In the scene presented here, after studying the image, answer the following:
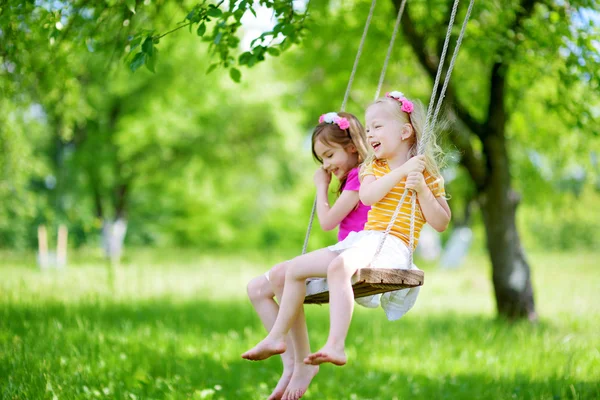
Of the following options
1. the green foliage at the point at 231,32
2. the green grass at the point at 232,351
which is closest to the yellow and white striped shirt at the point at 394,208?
the green foliage at the point at 231,32

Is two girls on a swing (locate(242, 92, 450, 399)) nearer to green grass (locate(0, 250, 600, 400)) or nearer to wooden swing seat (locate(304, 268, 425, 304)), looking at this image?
wooden swing seat (locate(304, 268, 425, 304))

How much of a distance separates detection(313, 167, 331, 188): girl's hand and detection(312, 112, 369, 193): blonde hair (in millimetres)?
100

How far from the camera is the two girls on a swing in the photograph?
9.79 ft

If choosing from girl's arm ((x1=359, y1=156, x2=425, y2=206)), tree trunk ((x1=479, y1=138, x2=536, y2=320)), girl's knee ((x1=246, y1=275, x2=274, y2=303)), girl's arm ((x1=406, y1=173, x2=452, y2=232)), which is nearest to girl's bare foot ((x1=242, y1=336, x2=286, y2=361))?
girl's knee ((x1=246, y1=275, x2=274, y2=303))

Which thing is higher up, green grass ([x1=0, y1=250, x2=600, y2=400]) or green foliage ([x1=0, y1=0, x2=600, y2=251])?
green foliage ([x1=0, y1=0, x2=600, y2=251])

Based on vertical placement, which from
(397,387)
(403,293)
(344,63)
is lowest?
(397,387)

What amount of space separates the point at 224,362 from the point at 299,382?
1771 mm

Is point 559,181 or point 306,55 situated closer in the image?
point 306,55

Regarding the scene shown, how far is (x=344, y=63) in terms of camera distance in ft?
31.6

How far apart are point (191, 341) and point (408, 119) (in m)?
3.19

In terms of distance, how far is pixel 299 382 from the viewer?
135 inches

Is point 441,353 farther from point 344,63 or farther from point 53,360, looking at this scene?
point 344,63

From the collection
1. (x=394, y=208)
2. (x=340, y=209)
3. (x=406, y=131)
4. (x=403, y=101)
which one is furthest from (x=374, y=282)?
(x=403, y=101)

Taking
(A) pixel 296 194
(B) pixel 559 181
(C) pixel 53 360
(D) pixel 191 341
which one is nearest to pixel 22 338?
(C) pixel 53 360
